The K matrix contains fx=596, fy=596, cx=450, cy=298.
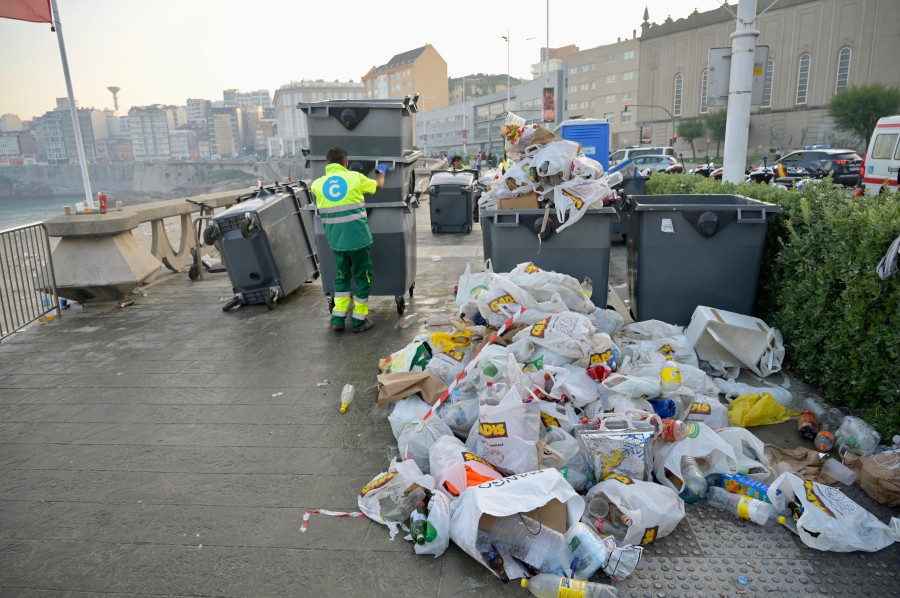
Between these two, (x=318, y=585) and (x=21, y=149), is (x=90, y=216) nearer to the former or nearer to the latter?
(x=318, y=585)

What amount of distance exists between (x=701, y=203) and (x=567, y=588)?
4.78 meters

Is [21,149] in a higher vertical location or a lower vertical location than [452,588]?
higher

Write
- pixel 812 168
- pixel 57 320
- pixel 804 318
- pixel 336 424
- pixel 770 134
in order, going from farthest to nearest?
pixel 770 134, pixel 812 168, pixel 57 320, pixel 804 318, pixel 336 424

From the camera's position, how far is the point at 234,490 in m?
3.15

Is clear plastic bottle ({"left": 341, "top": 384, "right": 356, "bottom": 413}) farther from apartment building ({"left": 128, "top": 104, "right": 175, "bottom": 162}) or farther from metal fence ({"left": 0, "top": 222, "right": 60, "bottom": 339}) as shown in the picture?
apartment building ({"left": 128, "top": 104, "right": 175, "bottom": 162})

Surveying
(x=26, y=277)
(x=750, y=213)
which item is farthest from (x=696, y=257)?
(x=26, y=277)

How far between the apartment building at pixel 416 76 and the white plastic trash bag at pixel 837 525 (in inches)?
4258

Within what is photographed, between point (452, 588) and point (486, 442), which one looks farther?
point (486, 442)

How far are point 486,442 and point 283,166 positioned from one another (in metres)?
90.0

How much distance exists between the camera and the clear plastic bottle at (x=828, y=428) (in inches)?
131

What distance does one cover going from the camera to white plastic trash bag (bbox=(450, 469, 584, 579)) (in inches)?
98.1

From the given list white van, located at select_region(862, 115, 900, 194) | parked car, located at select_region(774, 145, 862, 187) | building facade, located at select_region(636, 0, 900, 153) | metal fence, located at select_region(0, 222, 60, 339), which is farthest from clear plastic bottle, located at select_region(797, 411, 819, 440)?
building facade, located at select_region(636, 0, 900, 153)

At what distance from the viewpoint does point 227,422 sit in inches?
158

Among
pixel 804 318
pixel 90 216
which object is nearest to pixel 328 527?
pixel 804 318
